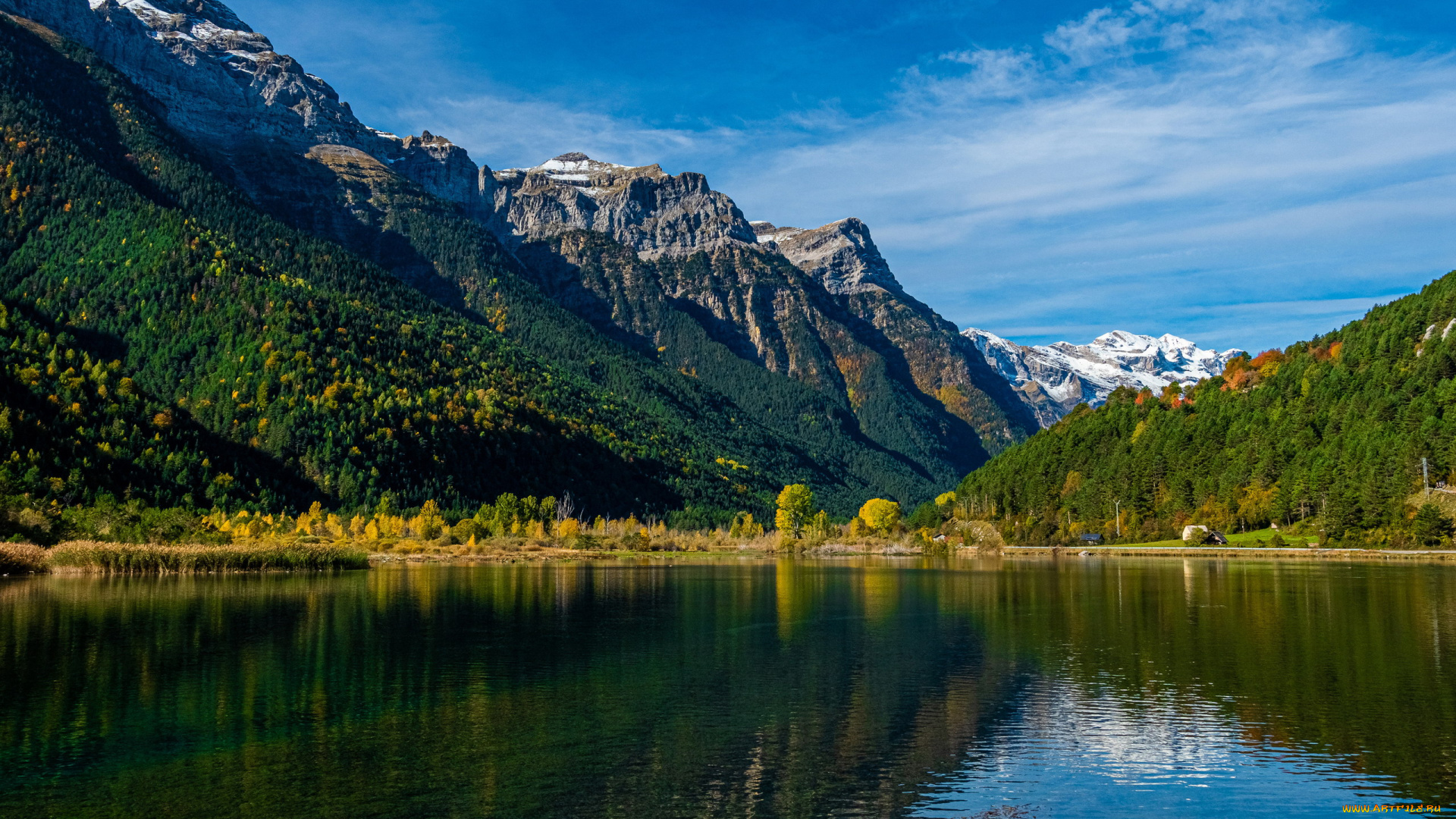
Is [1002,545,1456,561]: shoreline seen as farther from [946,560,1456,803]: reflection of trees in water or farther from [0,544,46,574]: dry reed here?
[0,544,46,574]: dry reed

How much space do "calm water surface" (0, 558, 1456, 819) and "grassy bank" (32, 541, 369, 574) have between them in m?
28.2

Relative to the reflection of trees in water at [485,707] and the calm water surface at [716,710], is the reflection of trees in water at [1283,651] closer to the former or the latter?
the calm water surface at [716,710]

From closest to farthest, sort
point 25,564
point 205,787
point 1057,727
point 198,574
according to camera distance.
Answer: point 205,787, point 1057,727, point 25,564, point 198,574

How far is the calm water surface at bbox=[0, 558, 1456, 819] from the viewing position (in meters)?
26.0

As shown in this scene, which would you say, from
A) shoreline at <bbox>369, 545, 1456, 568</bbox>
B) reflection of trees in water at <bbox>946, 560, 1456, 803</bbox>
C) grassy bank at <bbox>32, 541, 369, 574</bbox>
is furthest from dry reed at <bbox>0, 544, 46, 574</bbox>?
reflection of trees in water at <bbox>946, 560, 1456, 803</bbox>

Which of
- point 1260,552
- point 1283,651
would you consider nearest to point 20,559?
point 1283,651

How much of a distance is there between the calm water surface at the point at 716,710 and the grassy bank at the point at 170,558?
92.4ft

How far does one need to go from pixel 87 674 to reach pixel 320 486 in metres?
167

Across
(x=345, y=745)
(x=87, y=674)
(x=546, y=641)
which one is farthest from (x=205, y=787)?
(x=546, y=641)

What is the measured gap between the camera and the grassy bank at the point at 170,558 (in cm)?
9538

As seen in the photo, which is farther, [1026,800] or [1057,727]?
[1057,727]

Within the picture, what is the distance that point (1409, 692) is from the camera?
3822 cm

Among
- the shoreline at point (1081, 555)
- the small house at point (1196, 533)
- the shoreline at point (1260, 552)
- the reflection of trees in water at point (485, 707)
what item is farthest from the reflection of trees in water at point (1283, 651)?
the small house at point (1196, 533)

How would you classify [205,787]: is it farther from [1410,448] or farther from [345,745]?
[1410,448]
